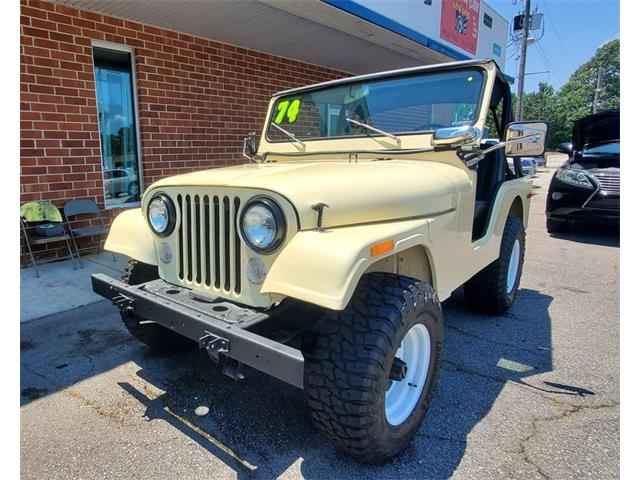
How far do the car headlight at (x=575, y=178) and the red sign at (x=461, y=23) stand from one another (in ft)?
11.4

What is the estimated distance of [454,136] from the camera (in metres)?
2.56

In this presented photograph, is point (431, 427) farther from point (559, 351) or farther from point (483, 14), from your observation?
point (483, 14)

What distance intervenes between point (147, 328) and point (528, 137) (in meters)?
2.76

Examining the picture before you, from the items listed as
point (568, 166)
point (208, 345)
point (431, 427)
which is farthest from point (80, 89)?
point (568, 166)

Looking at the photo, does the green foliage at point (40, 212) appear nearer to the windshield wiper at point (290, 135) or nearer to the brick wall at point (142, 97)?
the brick wall at point (142, 97)

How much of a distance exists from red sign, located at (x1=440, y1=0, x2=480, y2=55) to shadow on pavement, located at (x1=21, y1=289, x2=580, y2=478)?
687 cm

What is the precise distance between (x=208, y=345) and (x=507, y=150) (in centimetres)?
248

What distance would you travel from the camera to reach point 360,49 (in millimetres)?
7094

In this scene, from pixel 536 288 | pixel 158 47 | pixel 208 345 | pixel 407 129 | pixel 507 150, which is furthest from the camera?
pixel 158 47

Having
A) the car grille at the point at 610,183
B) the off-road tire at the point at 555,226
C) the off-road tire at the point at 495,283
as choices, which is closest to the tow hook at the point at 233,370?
the off-road tire at the point at 495,283

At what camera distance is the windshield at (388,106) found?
282 cm

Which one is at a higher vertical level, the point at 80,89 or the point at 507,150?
the point at 80,89

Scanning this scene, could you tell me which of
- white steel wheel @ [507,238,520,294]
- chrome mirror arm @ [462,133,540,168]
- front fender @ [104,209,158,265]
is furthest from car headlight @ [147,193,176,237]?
white steel wheel @ [507,238,520,294]

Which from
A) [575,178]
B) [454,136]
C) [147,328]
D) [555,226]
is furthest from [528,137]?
[555,226]
